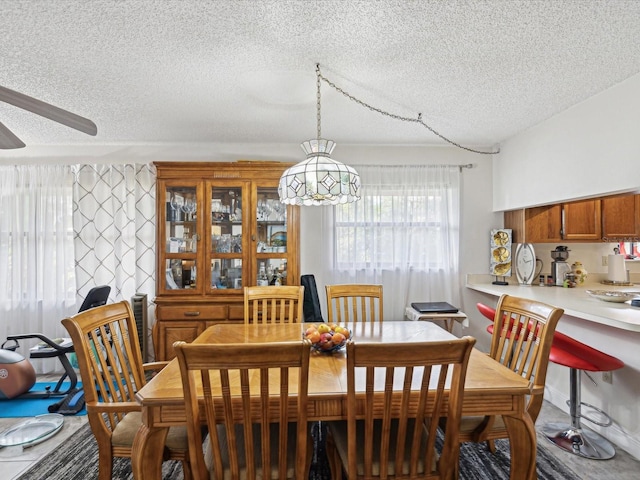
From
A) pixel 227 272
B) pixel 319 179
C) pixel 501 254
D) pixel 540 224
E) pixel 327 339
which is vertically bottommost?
pixel 327 339

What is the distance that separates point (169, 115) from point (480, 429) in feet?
9.69

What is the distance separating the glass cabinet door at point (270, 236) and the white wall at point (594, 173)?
224cm

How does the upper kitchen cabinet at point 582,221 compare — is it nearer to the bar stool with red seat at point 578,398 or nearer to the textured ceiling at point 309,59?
the textured ceiling at point 309,59

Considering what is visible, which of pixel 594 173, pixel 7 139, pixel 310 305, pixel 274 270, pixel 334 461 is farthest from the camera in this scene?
pixel 274 270

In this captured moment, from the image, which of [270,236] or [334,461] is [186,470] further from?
[270,236]

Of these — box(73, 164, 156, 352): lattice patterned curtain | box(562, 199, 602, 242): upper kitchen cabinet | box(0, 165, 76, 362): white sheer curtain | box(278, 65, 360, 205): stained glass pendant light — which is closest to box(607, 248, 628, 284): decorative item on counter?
box(562, 199, 602, 242): upper kitchen cabinet

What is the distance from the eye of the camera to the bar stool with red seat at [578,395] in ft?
6.56

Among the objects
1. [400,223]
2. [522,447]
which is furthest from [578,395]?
[400,223]

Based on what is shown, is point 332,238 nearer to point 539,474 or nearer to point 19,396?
point 539,474

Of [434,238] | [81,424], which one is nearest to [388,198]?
[434,238]

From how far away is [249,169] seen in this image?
10.5 ft

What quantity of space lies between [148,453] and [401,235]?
9.32 ft

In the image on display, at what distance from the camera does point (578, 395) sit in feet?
7.23

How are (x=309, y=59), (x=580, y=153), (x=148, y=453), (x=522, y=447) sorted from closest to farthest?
(x=148, y=453), (x=522, y=447), (x=309, y=59), (x=580, y=153)
